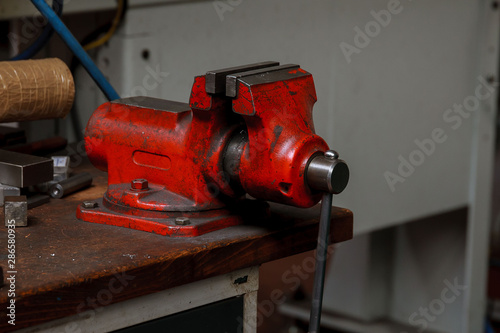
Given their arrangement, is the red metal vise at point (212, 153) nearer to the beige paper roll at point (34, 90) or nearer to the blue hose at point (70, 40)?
the beige paper roll at point (34, 90)

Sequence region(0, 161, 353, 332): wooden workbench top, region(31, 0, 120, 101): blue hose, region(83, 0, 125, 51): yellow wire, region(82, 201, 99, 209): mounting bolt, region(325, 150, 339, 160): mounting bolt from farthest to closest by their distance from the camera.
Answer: region(83, 0, 125, 51): yellow wire → region(31, 0, 120, 101): blue hose → region(82, 201, 99, 209): mounting bolt → region(325, 150, 339, 160): mounting bolt → region(0, 161, 353, 332): wooden workbench top

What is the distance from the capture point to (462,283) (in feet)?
8.00

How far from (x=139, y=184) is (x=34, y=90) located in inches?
9.4

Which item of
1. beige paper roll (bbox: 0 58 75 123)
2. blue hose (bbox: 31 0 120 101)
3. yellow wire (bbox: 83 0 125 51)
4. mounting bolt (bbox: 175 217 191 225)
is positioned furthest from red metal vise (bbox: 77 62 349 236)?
yellow wire (bbox: 83 0 125 51)

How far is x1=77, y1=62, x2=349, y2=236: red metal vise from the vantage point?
34.6 inches

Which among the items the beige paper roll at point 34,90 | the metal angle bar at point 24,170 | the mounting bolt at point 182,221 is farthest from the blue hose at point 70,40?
the mounting bolt at point 182,221

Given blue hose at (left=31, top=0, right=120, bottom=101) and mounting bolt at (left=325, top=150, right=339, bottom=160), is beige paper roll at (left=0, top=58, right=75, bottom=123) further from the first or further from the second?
mounting bolt at (left=325, top=150, right=339, bottom=160)

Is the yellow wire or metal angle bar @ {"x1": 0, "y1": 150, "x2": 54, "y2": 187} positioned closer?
metal angle bar @ {"x1": 0, "y1": 150, "x2": 54, "y2": 187}

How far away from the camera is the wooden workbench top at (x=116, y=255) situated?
75 cm

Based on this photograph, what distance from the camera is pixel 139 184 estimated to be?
965mm

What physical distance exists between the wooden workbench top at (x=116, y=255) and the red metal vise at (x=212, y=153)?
0.04 m

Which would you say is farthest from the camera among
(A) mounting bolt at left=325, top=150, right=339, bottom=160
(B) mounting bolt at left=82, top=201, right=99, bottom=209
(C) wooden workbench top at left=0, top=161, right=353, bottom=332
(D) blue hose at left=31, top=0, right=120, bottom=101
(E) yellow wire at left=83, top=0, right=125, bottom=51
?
(E) yellow wire at left=83, top=0, right=125, bottom=51

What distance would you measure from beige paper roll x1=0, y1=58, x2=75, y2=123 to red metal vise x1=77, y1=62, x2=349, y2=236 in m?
0.11

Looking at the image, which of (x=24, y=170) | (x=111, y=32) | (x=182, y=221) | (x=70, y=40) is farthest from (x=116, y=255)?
(x=111, y=32)
